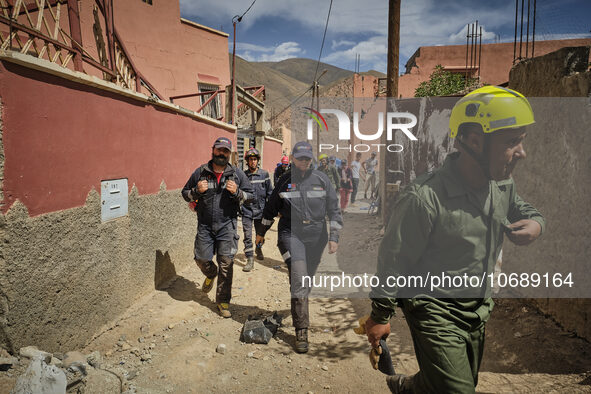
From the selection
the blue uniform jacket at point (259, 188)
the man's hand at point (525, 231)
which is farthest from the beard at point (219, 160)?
the man's hand at point (525, 231)

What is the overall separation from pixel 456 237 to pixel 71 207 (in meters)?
2.98

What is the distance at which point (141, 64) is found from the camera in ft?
34.4

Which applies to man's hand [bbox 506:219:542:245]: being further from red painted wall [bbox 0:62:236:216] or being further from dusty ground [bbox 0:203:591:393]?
red painted wall [bbox 0:62:236:216]

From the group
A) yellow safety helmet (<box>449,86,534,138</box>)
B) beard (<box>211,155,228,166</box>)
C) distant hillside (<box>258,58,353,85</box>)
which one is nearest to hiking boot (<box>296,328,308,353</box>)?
beard (<box>211,155,228,166</box>)

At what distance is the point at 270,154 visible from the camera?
1722 centimetres

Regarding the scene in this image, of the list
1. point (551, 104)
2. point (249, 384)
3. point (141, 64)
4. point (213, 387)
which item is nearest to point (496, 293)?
point (551, 104)

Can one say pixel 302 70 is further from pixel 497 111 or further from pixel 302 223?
pixel 497 111

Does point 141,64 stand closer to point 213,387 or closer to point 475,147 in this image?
point 213,387

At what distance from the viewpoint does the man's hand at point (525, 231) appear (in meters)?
1.92

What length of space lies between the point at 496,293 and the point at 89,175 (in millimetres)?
4904

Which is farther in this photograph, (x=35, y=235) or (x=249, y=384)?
(x=249, y=384)

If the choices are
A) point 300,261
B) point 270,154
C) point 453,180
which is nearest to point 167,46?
point 270,154

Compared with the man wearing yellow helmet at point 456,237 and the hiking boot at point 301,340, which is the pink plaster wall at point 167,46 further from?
the man wearing yellow helmet at point 456,237

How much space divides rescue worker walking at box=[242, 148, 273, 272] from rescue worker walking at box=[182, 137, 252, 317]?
1484mm
